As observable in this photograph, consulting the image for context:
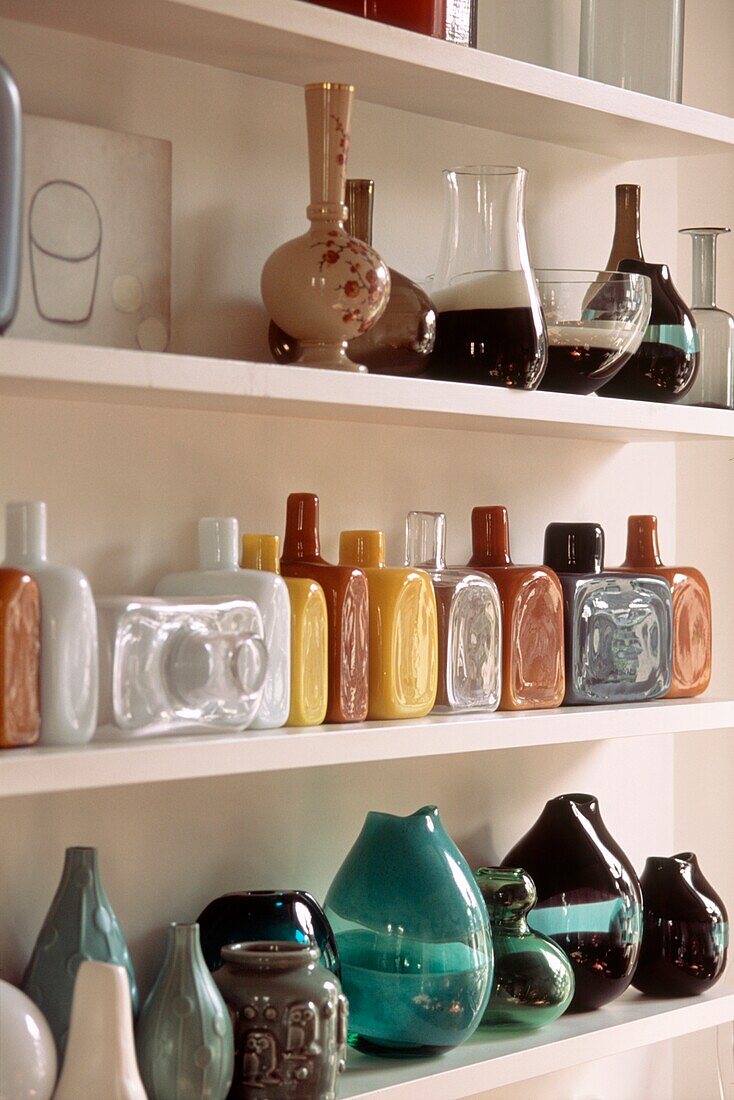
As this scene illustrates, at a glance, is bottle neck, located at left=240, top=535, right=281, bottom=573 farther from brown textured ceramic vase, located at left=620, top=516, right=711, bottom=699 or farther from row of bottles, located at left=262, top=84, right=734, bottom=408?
brown textured ceramic vase, located at left=620, top=516, right=711, bottom=699

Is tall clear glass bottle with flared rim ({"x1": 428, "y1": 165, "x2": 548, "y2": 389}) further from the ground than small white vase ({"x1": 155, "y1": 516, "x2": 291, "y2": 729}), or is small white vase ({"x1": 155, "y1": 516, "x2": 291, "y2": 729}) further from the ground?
tall clear glass bottle with flared rim ({"x1": 428, "y1": 165, "x2": 548, "y2": 389})

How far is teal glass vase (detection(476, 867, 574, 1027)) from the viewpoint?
143cm

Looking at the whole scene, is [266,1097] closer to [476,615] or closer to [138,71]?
[476,615]

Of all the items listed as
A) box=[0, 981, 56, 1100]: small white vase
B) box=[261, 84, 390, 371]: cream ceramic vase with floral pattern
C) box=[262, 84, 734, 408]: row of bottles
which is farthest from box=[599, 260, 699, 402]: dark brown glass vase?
box=[0, 981, 56, 1100]: small white vase

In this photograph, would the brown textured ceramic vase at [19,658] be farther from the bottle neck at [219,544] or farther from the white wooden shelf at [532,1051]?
the white wooden shelf at [532,1051]

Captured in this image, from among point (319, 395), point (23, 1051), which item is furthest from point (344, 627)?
point (23, 1051)

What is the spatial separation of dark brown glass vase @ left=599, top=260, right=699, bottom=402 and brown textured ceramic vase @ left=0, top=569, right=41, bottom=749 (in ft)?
2.47

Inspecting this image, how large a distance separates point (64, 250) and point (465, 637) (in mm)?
522

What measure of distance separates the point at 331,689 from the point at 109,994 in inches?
13.2

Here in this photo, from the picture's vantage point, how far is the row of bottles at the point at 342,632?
108 cm

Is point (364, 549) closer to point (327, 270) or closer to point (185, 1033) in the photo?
point (327, 270)

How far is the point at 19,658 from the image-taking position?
105 centimetres

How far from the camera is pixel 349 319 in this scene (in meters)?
1.23

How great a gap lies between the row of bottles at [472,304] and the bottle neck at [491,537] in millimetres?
145
